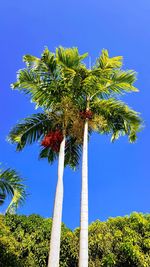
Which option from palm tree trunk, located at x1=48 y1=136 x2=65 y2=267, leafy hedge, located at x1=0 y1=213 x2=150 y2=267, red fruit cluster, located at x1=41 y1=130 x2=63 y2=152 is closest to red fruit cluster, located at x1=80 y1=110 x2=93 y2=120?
red fruit cluster, located at x1=41 y1=130 x2=63 y2=152

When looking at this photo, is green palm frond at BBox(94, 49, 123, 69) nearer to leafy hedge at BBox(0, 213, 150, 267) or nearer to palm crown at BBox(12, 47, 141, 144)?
palm crown at BBox(12, 47, 141, 144)

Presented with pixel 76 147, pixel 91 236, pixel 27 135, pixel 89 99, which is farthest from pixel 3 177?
pixel 91 236

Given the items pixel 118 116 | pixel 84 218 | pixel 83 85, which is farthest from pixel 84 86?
pixel 84 218

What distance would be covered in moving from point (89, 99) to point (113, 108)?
105 cm

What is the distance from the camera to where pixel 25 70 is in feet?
49.7

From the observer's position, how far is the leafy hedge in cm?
1906

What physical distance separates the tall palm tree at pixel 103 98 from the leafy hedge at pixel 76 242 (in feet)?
22.2

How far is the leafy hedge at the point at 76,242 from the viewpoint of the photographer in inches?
750

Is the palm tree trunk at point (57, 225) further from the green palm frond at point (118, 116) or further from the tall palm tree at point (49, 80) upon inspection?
the green palm frond at point (118, 116)

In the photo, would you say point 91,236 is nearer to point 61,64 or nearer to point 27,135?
point 27,135

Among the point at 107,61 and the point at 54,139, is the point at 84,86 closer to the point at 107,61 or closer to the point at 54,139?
the point at 107,61

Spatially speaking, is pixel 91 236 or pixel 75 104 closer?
pixel 75 104

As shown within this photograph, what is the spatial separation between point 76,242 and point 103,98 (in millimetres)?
9406

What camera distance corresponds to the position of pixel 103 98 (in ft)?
50.9
